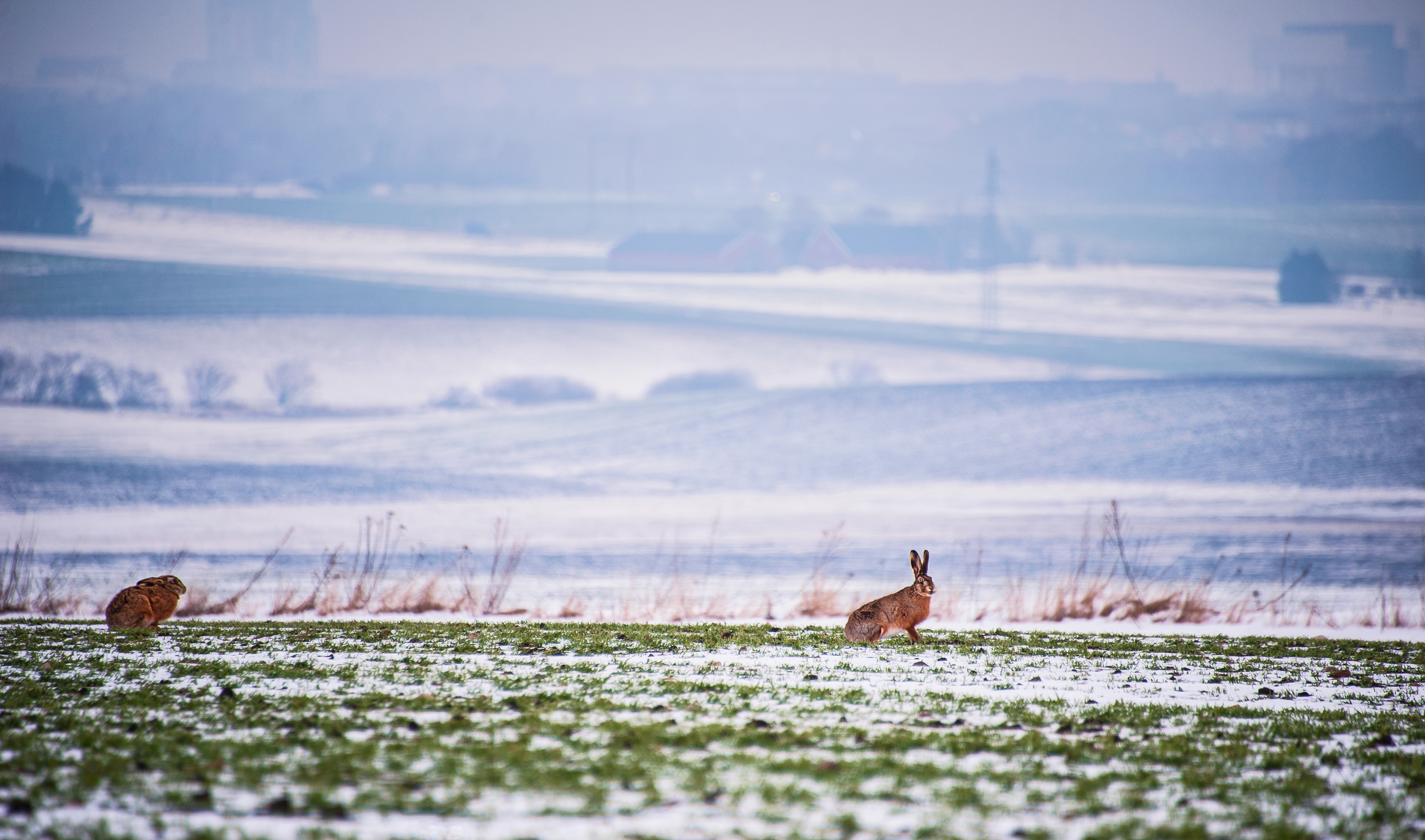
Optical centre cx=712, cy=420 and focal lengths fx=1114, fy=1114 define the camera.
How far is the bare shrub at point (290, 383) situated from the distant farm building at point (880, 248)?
37424mm

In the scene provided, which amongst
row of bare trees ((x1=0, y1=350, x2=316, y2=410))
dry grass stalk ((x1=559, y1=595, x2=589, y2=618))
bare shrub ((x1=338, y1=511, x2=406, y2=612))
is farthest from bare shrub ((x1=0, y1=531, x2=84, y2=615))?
row of bare trees ((x1=0, y1=350, x2=316, y2=410))

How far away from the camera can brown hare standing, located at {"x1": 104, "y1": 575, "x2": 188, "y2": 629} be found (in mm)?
10898

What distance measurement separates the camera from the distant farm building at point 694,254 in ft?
275

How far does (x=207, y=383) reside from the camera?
206 ft

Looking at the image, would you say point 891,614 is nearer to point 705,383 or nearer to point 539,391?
point 539,391

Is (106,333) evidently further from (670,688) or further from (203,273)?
(670,688)

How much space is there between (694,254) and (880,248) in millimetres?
14158

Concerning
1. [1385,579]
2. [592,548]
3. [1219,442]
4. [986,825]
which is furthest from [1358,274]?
[986,825]

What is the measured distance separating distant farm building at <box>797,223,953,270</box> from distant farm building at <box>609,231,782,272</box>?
3133 millimetres

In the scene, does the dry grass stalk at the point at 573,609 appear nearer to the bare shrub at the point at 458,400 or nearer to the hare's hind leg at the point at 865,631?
the hare's hind leg at the point at 865,631

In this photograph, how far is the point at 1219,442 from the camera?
172 ft

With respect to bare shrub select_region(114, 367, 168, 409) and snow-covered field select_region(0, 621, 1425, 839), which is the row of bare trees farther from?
snow-covered field select_region(0, 621, 1425, 839)

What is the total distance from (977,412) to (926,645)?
51018 mm

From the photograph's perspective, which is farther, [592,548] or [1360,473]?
[1360,473]
